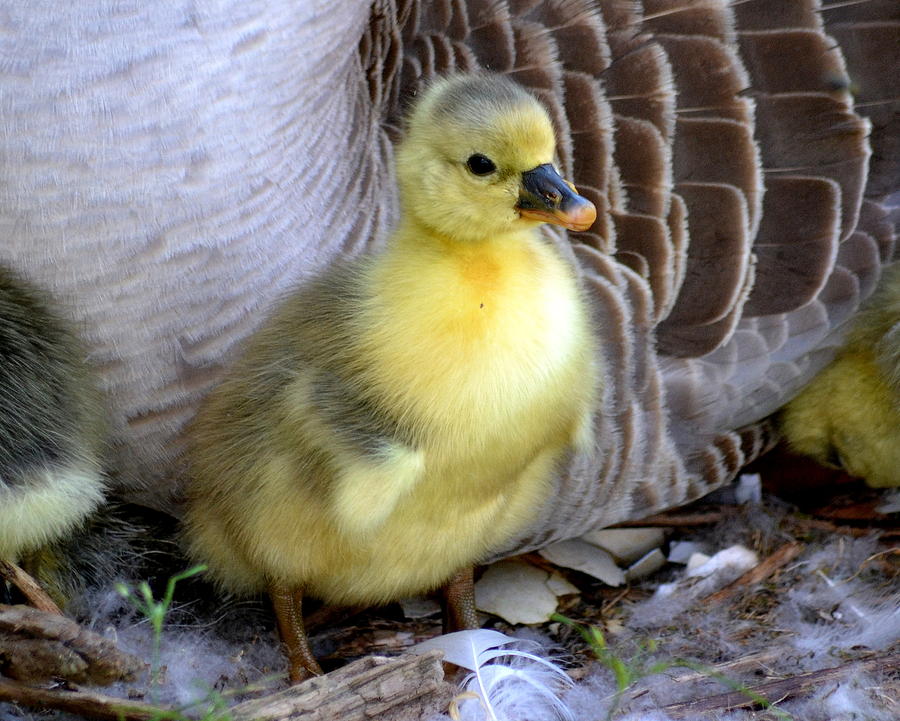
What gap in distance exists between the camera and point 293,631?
183 cm

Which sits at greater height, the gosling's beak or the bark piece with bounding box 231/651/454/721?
the gosling's beak

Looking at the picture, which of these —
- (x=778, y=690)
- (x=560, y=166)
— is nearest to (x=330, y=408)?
(x=560, y=166)

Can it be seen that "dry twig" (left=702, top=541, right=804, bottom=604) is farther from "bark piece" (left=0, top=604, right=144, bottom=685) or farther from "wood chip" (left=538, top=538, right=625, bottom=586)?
"bark piece" (left=0, top=604, right=144, bottom=685)

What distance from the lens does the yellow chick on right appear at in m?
2.03

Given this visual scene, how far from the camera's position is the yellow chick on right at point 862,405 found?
203 centimetres

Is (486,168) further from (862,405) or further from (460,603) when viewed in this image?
(862,405)

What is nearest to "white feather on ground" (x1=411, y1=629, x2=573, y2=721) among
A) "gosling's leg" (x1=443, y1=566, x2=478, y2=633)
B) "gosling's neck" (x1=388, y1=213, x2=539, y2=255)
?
"gosling's leg" (x1=443, y1=566, x2=478, y2=633)

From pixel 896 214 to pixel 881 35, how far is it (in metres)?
0.27

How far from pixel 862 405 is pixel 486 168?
923 mm

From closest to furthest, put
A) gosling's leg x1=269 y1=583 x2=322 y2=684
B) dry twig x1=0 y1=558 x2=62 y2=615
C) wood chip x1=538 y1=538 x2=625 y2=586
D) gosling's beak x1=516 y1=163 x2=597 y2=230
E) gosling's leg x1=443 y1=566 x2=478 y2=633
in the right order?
gosling's beak x1=516 y1=163 x2=597 y2=230 < dry twig x1=0 y1=558 x2=62 y2=615 < gosling's leg x1=269 y1=583 x2=322 y2=684 < gosling's leg x1=443 y1=566 x2=478 y2=633 < wood chip x1=538 y1=538 x2=625 y2=586

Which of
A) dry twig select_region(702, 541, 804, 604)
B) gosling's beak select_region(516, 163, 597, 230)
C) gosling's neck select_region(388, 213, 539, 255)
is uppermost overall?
gosling's beak select_region(516, 163, 597, 230)

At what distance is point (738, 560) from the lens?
2.14 meters

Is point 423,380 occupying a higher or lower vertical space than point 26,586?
higher

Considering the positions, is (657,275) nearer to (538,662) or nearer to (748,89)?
(748,89)
